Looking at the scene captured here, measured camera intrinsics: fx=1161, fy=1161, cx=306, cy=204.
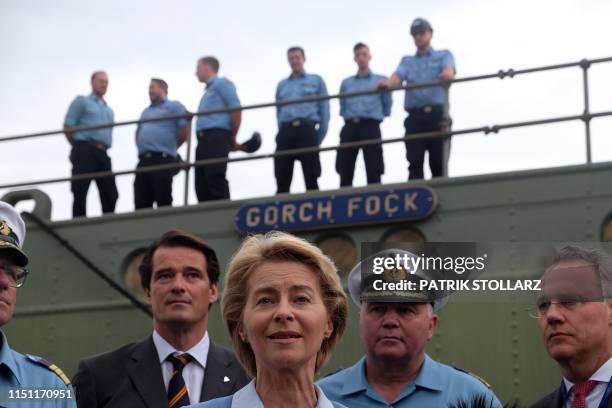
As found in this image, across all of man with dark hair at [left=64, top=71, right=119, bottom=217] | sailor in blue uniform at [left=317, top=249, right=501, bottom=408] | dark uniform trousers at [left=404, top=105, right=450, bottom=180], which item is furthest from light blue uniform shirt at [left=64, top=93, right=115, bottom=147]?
sailor in blue uniform at [left=317, top=249, right=501, bottom=408]

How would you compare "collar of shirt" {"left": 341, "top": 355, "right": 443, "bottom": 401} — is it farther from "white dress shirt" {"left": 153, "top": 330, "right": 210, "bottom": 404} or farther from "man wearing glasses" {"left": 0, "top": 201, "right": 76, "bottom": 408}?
"man wearing glasses" {"left": 0, "top": 201, "right": 76, "bottom": 408}

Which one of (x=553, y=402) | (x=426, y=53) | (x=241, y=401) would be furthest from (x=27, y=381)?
(x=426, y=53)

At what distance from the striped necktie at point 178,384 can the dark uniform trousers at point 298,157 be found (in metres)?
4.64

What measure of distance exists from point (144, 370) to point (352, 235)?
14.0 ft

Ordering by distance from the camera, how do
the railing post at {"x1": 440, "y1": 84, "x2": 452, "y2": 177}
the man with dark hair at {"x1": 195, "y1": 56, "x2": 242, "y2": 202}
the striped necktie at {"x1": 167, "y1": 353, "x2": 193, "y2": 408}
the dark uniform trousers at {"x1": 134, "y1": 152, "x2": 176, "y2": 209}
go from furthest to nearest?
1. the dark uniform trousers at {"x1": 134, "y1": 152, "x2": 176, "y2": 209}
2. the man with dark hair at {"x1": 195, "y1": 56, "x2": 242, "y2": 202}
3. the railing post at {"x1": 440, "y1": 84, "x2": 452, "y2": 177}
4. the striped necktie at {"x1": 167, "y1": 353, "x2": 193, "y2": 408}

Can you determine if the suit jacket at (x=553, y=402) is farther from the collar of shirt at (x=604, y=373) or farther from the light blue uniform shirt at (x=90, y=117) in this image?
the light blue uniform shirt at (x=90, y=117)

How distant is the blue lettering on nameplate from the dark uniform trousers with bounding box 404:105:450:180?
0.39m

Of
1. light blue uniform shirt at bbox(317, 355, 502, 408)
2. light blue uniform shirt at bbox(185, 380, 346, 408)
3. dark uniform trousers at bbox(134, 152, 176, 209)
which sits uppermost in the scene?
dark uniform trousers at bbox(134, 152, 176, 209)

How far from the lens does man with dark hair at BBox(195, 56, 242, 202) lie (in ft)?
32.2

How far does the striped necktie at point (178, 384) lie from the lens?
16.0ft

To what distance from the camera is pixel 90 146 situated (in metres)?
10.5

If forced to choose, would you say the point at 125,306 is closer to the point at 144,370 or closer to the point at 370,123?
the point at 370,123

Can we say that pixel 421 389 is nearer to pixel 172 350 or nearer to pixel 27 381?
pixel 172 350

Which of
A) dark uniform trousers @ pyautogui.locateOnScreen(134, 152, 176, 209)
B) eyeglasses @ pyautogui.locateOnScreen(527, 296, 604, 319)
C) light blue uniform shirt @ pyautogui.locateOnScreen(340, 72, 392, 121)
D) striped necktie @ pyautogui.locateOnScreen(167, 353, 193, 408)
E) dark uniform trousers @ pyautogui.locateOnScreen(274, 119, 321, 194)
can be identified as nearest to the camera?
eyeglasses @ pyautogui.locateOnScreen(527, 296, 604, 319)
